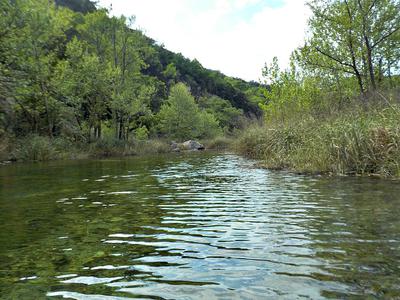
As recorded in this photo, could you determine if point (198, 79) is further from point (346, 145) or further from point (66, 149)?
point (346, 145)

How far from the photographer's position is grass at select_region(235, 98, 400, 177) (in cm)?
841

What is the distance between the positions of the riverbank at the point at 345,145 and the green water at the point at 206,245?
6.78 ft

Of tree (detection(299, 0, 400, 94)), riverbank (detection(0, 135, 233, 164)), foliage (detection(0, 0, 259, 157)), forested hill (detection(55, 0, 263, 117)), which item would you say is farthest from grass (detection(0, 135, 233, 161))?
forested hill (detection(55, 0, 263, 117))

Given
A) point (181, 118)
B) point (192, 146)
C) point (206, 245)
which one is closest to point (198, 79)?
point (181, 118)

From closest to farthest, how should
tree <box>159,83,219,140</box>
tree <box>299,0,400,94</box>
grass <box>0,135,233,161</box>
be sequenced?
tree <box>299,0,400,94</box> < grass <box>0,135,233,161</box> < tree <box>159,83,219,140</box>

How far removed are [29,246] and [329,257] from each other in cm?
314

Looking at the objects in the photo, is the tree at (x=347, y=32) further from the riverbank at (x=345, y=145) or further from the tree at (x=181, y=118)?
the tree at (x=181, y=118)

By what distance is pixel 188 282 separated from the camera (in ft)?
8.65

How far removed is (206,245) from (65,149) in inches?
901

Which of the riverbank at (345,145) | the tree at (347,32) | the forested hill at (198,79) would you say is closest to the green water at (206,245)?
the riverbank at (345,145)

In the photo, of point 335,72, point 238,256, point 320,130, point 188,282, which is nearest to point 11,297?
point 188,282

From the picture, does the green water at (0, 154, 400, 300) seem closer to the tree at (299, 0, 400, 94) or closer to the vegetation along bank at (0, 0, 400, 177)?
the vegetation along bank at (0, 0, 400, 177)

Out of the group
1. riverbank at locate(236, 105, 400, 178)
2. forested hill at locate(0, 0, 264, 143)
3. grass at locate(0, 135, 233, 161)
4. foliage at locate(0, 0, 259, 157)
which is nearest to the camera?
riverbank at locate(236, 105, 400, 178)

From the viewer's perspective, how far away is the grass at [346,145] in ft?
27.6
